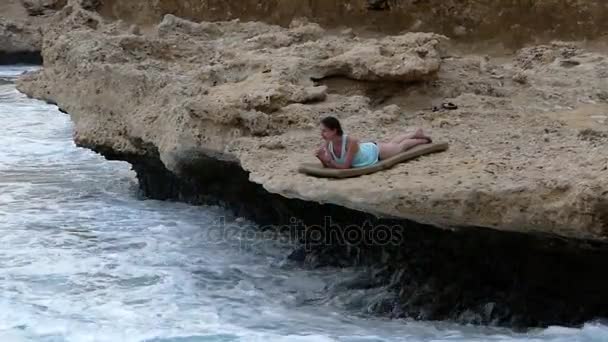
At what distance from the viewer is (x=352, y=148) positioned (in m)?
5.64

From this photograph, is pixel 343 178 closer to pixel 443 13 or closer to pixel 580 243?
pixel 580 243

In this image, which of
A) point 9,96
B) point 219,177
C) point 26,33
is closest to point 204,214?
point 219,177

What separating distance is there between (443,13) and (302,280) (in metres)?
4.18

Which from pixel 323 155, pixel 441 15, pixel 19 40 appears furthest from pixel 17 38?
pixel 323 155

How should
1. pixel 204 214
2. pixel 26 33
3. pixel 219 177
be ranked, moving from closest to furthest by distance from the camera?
pixel 219 177
pixel 204 214
pixel 26 33

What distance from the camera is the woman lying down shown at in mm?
5637

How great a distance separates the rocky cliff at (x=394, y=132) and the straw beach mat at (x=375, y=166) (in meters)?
0.07

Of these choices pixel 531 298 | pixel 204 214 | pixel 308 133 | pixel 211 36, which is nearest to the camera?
pixel 531 298

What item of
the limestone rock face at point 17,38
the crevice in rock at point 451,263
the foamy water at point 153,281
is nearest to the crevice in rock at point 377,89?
the crevice in rock at point 451,263

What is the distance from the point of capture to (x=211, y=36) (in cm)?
948

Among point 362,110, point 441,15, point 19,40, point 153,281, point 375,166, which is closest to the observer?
point 375,166

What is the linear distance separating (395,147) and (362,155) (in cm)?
19

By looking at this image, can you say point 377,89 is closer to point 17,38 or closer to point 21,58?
point 17,38

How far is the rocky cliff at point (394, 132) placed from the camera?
5008mm
